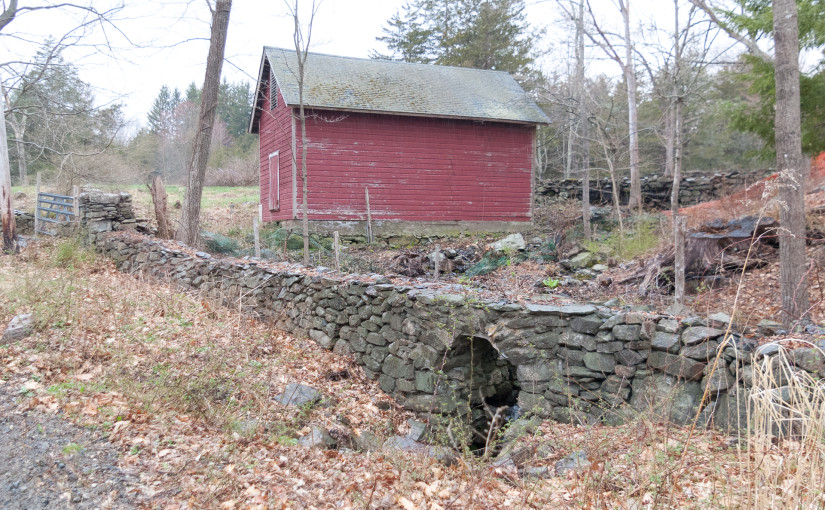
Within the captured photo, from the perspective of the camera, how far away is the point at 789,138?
19.3 ft

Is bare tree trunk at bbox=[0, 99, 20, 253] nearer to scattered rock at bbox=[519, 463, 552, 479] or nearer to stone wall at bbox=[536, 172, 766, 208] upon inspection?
scattered rock at bbox=[519, 463, 552, 479]

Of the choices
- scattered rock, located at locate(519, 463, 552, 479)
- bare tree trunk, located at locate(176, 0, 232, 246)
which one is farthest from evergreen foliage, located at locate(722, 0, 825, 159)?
bare tree trunk, located at locate(176, 0, 232, 246)

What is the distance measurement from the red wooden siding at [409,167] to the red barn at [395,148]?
32 millimetres

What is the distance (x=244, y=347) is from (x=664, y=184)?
1787cm

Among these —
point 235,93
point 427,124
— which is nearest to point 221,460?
point 427,124

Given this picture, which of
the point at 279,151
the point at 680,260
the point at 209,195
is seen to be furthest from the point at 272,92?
the point at 680,260

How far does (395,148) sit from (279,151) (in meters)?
3.99

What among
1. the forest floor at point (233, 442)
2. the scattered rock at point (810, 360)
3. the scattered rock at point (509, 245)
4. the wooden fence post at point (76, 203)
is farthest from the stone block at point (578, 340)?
the wooden fence post at point (76, 203)

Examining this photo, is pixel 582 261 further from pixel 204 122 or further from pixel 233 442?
pixel 204 122

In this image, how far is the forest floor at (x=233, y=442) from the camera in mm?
3354

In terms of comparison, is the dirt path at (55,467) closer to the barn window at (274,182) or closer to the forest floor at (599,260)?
the forest floor at (599,260)

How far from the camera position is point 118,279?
9.08 meters

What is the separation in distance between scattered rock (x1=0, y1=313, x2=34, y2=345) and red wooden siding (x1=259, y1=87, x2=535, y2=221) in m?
10.3

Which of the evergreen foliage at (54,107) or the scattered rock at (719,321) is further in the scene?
the evergreen foliage at (54,107)
